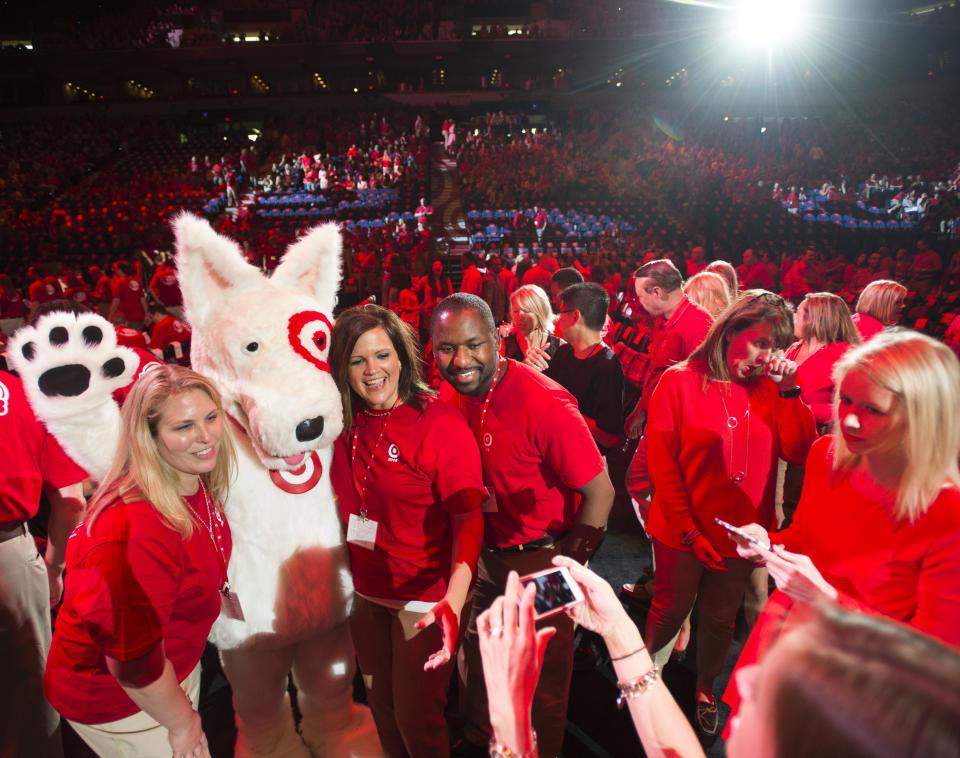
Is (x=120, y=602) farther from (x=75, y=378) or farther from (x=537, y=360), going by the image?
(x=537, y=360)

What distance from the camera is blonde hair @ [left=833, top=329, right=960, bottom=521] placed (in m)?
1.23

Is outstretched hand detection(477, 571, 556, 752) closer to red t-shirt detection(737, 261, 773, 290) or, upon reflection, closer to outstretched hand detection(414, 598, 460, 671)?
outstretched hand detection(414, 598, 460, 671)

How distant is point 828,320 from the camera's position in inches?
112

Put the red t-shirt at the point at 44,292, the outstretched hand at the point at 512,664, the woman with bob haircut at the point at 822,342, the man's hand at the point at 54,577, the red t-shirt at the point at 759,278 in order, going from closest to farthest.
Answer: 1. the outstretched hand at the point at 512,664
2. the man's hand at the point at 54,577
3. the woman with bob haircut at the point at 822,342
4. the red t-shirt at the point at 44,292
5. the red t-shirt at the point at 759,278

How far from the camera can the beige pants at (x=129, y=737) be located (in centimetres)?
141

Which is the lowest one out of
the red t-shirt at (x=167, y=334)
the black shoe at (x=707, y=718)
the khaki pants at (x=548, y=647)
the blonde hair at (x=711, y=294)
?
the black shoe at (x=707, y=718)

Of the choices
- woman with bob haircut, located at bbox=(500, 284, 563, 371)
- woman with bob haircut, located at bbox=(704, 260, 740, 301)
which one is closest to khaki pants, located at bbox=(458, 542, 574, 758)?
woman with bob haircut, located at bbox=(500, 284, 563, 371)

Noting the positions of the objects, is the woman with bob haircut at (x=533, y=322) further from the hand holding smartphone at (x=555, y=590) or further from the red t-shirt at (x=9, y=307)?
the red t-shirt at (x=9, y=307)

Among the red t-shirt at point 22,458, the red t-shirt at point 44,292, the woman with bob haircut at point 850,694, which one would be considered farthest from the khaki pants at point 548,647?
the red t-shirt at point 44,292

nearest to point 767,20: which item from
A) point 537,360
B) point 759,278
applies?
point 759,278

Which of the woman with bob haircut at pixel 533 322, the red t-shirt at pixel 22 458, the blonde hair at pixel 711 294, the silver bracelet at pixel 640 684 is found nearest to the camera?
the silver bracelet at pixel 640 684

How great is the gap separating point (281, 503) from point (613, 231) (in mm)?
12319

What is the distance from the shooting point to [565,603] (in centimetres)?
96

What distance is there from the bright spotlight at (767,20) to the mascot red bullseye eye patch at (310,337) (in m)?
28.7
